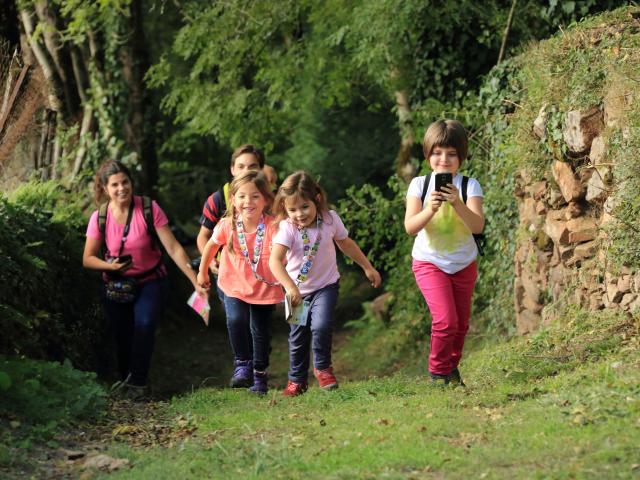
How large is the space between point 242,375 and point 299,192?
1.74 metres

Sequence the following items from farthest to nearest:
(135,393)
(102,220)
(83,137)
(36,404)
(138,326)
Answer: (83,137) → (102,220) → (138,326) → (135,393) → (36,404)

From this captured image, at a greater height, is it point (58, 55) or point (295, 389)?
point (58, 55)

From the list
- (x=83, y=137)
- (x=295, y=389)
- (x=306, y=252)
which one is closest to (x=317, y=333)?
(x=295, y=389)

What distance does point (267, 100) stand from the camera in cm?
1608

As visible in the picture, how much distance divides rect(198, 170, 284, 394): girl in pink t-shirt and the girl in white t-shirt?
1402 mm

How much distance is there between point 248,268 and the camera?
8.49 meters

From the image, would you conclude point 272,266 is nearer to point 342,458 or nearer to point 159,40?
point 342,458

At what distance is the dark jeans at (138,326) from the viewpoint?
9273 millimetres

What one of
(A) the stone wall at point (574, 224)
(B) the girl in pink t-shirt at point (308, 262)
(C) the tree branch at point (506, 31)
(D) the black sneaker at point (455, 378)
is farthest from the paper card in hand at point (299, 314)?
(C) the tree branch at point (506, 31)

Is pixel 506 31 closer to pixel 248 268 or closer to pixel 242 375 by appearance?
pixel 248 268

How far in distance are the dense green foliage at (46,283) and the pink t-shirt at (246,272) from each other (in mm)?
1473

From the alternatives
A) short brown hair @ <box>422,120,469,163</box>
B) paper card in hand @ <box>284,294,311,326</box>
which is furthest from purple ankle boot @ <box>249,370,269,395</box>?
short brown hair @ <box>422,120,469,163</box>

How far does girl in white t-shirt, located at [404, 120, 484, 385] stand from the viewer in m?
7.39

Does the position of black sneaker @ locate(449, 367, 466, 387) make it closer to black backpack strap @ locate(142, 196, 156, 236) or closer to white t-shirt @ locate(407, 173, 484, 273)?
white t-shirt @ locate(407, 173, 484, 273)
